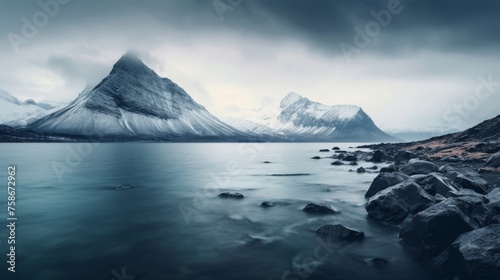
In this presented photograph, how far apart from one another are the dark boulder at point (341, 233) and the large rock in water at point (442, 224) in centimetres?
254

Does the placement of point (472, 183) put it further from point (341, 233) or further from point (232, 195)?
point (232, 195)

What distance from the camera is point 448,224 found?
48.5 feet

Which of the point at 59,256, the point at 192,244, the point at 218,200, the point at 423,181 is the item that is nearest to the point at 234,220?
the point at 192,244

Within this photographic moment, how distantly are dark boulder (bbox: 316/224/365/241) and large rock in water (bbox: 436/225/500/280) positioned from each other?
5.16m

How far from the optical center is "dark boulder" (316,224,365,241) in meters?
18.0

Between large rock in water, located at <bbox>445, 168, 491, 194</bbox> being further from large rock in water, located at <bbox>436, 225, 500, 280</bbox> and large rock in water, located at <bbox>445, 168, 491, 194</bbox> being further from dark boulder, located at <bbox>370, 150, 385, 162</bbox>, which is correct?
dark boulder, located at <bbox>370, 150, 385, 162</bbox>

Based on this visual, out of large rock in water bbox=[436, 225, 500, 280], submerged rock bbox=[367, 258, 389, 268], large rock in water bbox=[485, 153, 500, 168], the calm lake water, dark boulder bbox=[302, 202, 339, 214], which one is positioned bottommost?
the calm lake water

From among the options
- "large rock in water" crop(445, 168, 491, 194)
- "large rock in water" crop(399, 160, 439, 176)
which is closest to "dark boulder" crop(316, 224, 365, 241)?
"large rock in water" crop(445, 168, 491, 194)

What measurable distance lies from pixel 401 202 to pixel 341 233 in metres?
5.89

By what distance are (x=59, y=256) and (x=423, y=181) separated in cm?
2650

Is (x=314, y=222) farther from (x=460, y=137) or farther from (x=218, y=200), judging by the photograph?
(x=460, y=137)

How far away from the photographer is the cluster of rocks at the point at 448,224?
478 inches

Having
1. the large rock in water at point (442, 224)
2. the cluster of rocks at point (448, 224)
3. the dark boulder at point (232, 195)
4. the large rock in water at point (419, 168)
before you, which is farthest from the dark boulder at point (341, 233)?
the large rock in water at point (419, 168)

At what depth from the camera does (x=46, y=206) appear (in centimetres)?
2797
